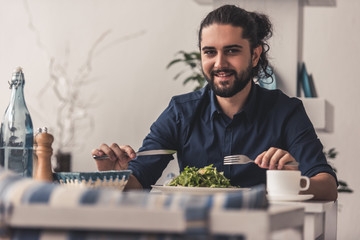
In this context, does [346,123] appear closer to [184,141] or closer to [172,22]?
[172,22]

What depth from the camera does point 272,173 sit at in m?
1.39

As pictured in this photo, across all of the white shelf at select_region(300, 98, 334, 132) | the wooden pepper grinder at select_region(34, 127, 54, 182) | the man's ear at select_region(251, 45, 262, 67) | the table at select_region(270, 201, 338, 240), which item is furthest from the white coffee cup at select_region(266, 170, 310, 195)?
the white shelf at select_region(300, 98, 334, 132)

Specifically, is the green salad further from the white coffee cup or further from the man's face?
the man's face

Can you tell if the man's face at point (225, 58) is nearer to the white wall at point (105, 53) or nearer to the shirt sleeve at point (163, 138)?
the shirt sleeve at point (163, 138)

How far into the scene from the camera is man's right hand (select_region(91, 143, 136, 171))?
163 centimetres

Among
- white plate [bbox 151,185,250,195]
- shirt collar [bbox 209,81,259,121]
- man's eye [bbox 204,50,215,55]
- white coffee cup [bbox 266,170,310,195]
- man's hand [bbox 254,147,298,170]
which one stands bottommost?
white plate [bbox 151,185,250,195]

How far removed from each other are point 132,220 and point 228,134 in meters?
1.47

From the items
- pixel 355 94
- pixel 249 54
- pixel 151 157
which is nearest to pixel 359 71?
pixel 355 94

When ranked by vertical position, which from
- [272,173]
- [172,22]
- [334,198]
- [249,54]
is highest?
[172,22]

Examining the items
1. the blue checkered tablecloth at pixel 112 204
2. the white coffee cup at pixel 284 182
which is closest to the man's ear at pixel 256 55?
the white coffee cup at pixel 284 182

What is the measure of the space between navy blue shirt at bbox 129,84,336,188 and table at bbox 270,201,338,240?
15.6 inches

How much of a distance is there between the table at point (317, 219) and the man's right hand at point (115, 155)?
0.48 metres

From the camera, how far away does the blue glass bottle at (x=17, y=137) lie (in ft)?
4.54

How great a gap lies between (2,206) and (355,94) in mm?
3765
